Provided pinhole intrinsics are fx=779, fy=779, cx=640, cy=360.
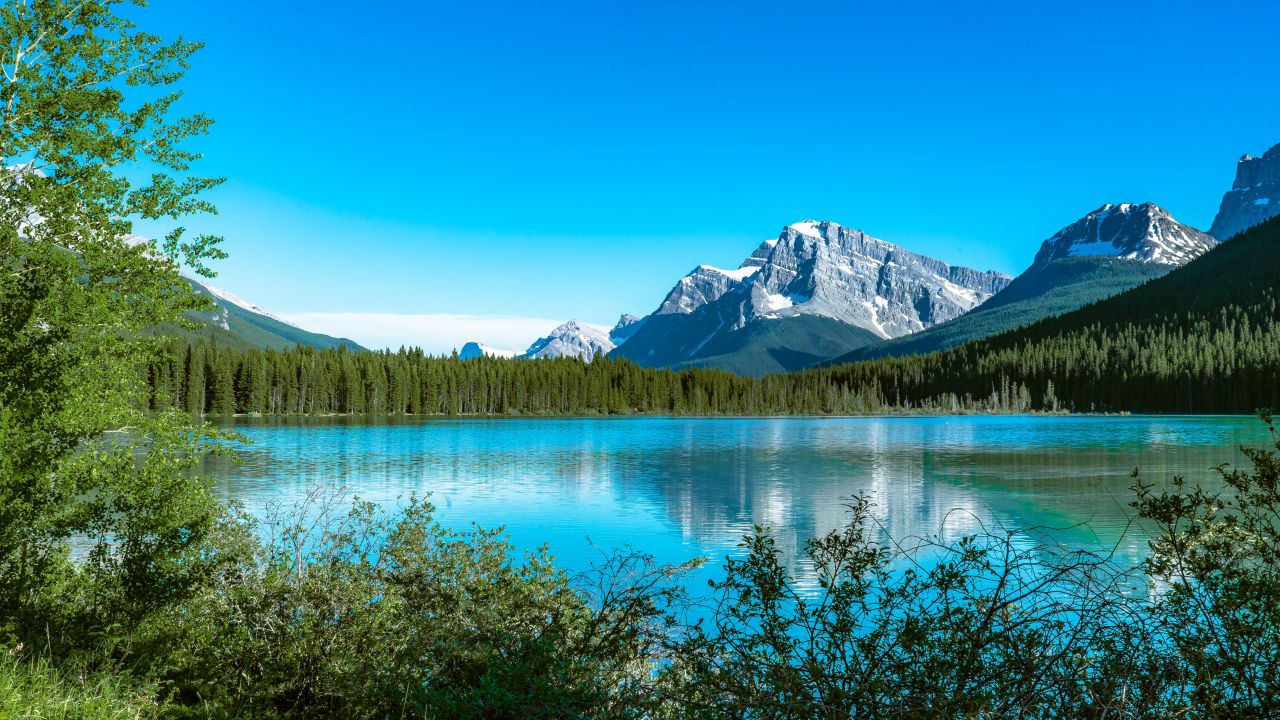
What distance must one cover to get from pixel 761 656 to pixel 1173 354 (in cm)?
22196

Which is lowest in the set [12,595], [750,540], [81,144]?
[12,595]

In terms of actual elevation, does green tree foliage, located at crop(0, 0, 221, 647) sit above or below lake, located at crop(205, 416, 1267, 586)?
above

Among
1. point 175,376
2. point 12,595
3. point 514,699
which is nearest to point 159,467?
point 12,595

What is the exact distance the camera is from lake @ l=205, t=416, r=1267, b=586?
3020 cm

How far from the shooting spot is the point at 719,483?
46.5 m

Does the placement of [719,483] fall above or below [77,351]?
below

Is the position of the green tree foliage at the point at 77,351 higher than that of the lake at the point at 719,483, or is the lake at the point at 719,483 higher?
the green tree foliage at the point at 77,351

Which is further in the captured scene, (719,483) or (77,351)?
(719,483)

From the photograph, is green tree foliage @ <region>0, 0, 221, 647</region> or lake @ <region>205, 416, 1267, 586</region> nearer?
green tree foliage @ <region>0, 0, 221, 647</region>

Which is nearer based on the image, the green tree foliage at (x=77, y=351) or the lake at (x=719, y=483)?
the green tree foliage at (x=77, y=351)

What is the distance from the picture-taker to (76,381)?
11.7 metres

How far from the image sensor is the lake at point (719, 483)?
99.1ft

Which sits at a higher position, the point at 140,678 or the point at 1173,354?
the point at 1173,354

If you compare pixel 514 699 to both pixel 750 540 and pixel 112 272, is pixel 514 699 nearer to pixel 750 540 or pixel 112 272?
pixel 750 540
